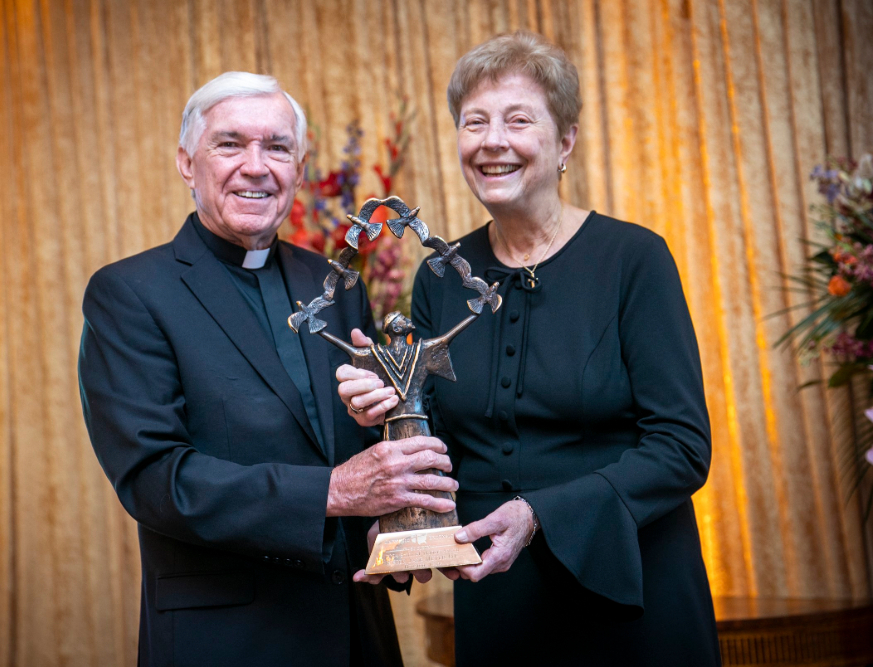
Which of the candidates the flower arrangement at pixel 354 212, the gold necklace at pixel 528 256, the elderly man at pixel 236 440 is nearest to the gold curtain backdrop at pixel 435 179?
the flower arrangement at pixel 354 212

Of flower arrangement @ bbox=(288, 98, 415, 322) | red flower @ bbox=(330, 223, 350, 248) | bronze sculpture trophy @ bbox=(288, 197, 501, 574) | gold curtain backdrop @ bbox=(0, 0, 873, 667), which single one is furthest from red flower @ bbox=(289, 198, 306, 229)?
bronze sculpture trophy @ bbox=(288, 197, 501, 574)

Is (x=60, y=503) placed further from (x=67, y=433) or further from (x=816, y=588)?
(x=816, y=588)

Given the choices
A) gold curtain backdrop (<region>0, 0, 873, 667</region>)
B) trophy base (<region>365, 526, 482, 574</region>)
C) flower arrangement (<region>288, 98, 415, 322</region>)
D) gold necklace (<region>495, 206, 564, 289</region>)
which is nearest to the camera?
trophy base (<region>365, 526, 482, 574</region>)

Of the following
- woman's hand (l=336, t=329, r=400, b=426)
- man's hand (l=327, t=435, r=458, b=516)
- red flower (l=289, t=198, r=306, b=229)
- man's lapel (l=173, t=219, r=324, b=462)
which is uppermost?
red flower (l=289, t=198, r=306, b=229)

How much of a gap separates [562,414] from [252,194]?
40.8 inches

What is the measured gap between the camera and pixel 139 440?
1906mm

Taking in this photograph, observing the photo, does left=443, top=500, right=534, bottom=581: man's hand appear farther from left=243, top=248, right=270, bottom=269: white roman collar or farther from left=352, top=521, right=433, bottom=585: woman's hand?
left=243, top=248, right=270, bottom=269: white roman collar

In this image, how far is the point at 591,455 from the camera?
81.2 inches

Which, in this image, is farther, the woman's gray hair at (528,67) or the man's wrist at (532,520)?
the woman's gray hair at (528,67)

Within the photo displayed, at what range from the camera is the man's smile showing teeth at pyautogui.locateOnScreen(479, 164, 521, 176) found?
7.14 feet

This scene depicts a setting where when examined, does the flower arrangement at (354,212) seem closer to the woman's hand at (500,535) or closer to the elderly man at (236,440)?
the elderly man at (236,440)

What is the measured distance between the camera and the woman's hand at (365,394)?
185 cm

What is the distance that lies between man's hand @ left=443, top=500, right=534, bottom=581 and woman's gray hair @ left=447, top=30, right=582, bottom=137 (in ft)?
3.43

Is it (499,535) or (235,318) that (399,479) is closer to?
(499,535)
